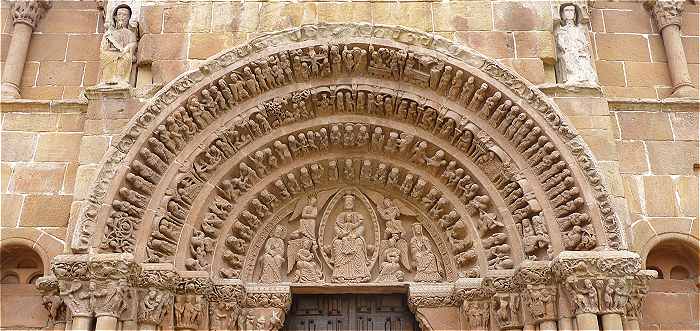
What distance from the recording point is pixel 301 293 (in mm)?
8445

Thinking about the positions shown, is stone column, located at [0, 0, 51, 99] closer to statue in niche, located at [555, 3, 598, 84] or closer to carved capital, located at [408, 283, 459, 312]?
carved capital, located at [408, 283, 459, 312]

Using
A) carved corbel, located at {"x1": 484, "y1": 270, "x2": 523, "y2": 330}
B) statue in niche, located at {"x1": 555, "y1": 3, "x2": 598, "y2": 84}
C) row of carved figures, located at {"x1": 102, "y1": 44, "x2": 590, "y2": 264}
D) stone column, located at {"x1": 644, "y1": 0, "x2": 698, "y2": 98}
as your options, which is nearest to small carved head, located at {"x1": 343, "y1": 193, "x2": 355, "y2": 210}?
row of carved figures, located at {"x1": 102, "y1": 44, "x2": 590, "y2": 264}

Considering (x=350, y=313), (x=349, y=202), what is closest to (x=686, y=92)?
(x=349, y=202)

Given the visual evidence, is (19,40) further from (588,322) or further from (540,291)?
(588,322)

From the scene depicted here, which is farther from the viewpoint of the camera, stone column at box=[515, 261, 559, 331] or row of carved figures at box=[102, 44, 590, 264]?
row of carved figures at box=[102, 44, 590, 264]

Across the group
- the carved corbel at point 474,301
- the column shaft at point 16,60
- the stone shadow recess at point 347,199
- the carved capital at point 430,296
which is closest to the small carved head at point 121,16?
the stone shadow recess at point 347,199

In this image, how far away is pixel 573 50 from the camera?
27.5 feet

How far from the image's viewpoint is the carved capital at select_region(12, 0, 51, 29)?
31.0 ft

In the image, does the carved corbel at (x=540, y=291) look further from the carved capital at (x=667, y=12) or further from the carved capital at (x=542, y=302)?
the carved capital at (x=667, y=12)

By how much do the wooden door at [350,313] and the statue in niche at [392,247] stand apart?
36cm

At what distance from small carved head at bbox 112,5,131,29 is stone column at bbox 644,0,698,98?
697cm

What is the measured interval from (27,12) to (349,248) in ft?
18.0

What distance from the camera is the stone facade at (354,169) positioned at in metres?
7.35

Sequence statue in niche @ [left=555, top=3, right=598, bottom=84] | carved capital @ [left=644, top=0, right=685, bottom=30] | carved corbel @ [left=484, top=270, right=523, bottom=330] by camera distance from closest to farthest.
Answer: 1. carved corbel @ [left=484, top=270, right=523, bottom=330]
2. statue in niche @ [left=555, top=3, right=598, bottom=84]
3. carved capital @ [left=644, top=0, right=685, bottom=30]
